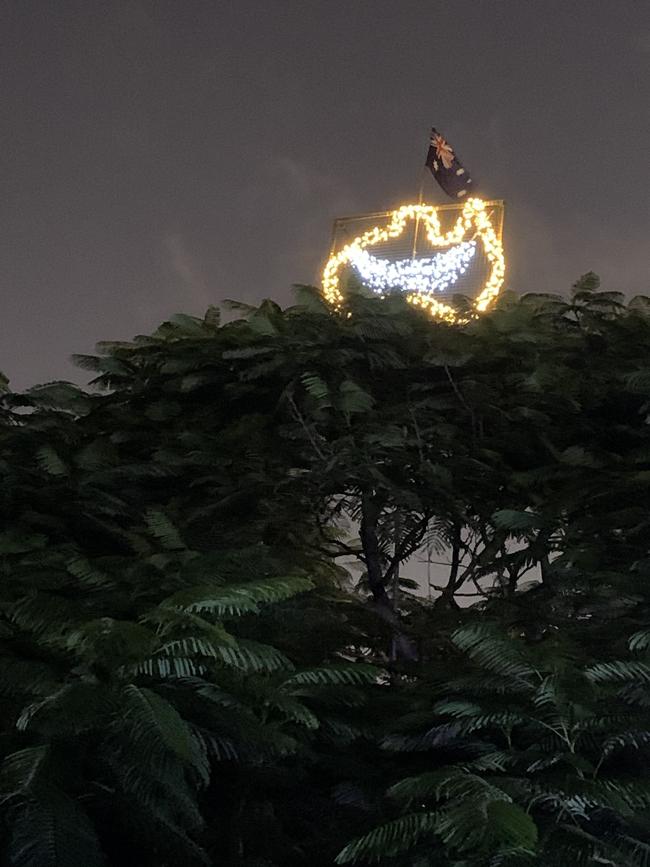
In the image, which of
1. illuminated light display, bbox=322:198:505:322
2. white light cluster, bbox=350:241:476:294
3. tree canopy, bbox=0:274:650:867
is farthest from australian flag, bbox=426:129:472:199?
tree canopy, bbox=0:274:650:867

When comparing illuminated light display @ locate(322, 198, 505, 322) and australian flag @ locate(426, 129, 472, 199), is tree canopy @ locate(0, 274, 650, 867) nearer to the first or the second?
illuminated light display @ locate(322, 198, 505, 322)

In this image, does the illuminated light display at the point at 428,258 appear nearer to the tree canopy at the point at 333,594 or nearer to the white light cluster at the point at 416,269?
the white light cluster at the point at 416,269

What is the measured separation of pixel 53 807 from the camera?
1329mm

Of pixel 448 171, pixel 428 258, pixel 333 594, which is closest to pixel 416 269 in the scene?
pixel 428 258

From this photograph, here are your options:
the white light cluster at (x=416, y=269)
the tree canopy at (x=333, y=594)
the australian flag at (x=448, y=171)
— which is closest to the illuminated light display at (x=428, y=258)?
the white light cluster at (x=416, y=269)

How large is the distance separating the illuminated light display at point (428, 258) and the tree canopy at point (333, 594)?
1.29m

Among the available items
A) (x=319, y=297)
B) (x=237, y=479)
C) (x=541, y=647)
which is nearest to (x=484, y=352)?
(x=319, y=297)

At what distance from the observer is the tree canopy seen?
1.45 meters

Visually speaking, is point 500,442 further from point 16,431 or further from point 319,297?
point 16,431

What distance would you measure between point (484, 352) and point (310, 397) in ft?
2.08

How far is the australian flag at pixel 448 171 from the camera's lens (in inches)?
272

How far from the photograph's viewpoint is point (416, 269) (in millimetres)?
4523

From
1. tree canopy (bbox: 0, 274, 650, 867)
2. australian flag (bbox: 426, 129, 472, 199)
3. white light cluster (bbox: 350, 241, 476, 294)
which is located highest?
australian flag (bbox: 426, 129, 472, 199)

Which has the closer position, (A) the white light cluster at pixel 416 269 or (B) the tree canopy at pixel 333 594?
(B) the tree canopy at pixel 333 594
